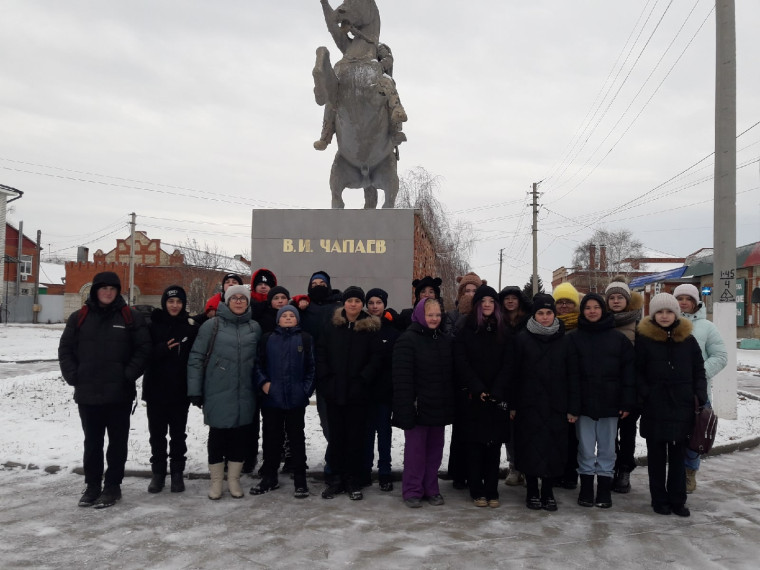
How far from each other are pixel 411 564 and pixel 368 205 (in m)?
6.07

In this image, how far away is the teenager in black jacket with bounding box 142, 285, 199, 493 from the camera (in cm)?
468

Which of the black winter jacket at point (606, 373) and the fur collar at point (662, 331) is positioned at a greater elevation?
the fur collar at point (662, 331)

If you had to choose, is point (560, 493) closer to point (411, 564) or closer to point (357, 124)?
point (411, 564)

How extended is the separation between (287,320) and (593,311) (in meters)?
2.34

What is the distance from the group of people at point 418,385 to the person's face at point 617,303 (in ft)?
0.38

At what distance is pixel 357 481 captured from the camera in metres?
4.69

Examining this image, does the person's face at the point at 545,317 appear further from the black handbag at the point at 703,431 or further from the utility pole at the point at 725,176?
the utility pole at the point at 725,176

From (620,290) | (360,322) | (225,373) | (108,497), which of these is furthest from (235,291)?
(620,290)

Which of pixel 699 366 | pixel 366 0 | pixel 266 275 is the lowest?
pixel 699 366

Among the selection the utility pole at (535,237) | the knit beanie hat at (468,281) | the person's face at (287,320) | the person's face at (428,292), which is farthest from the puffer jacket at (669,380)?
the utility pole at (535,237)

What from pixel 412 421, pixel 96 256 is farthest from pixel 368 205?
pixel 96 256

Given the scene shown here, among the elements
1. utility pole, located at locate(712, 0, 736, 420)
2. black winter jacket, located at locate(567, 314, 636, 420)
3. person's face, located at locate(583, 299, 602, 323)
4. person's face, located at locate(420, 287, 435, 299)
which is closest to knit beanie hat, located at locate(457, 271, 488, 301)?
person's face, located at locate(420, 287, 435, 299)

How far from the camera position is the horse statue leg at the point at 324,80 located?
732 centimetres

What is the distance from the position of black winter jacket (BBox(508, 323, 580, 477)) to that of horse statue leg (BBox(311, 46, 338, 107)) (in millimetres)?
4550
